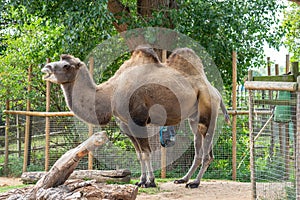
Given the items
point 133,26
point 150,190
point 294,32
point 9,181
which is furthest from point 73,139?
point 294,32

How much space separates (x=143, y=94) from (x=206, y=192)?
5.86 feet

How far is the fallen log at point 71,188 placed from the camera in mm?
4812

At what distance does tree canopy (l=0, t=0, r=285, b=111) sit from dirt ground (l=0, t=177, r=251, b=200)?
2550 millimetres

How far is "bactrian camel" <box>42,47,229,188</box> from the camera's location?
625cm

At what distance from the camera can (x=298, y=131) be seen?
4.23 metres

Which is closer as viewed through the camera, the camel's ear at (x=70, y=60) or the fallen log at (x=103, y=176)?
the camel's ear at (x=70, y=60)

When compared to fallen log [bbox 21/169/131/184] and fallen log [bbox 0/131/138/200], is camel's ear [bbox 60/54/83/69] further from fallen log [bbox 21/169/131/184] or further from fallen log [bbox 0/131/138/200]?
fallen log [bbox 21/169/131/184]

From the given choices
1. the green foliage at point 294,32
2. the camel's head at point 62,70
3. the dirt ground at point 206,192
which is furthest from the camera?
the green foliage at point 294,32

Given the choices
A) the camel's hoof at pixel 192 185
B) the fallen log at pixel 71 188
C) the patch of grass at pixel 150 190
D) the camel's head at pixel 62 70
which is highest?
the camel's head at pixel 62 70

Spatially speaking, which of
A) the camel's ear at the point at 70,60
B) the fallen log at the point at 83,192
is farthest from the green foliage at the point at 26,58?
the fallen log at the point at 83,192

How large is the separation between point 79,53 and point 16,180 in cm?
267

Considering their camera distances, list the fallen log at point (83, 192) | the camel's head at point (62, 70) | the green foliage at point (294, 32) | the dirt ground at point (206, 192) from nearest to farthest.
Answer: the fallen log at point (83, 192) → the camel's head at point (62, 70) → the dirt ground at point (206, 192) → the green foliage at point (294, 32)

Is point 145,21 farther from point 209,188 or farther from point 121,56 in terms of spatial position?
point 209,188

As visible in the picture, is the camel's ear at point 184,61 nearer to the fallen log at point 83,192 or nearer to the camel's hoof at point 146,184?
the camel's hoof at point 146,184
